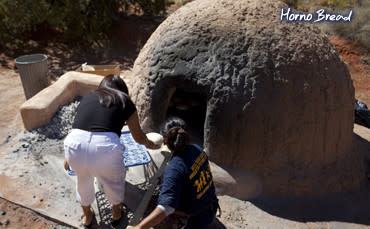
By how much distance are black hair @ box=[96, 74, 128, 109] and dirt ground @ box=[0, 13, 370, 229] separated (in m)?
1.42

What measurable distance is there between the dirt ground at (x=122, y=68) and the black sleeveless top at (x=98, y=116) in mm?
1232

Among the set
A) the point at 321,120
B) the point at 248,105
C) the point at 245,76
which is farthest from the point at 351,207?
the point at 245,76

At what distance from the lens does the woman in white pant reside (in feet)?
7.41

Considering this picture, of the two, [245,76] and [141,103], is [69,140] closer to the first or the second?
[141,103]

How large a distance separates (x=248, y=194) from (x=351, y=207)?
1.23 m

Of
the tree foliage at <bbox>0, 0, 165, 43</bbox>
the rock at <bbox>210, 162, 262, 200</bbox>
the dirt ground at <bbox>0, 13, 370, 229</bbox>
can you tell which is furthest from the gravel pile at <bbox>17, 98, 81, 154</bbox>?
the tree foliage at <bbox>0, 0, 165, 43</bbox>

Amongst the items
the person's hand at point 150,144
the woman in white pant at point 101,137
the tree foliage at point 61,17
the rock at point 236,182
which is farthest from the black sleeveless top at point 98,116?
the tree foliage at point 61,17

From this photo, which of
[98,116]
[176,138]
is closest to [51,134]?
[98,116]

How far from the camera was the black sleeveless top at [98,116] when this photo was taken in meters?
2.29

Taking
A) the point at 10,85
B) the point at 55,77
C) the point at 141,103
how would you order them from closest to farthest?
the point at 141,103 → the point at 10,85 → the point at 55,77

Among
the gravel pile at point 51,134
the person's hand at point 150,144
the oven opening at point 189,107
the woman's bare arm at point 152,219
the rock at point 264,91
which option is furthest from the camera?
the oven opening at point 189,107

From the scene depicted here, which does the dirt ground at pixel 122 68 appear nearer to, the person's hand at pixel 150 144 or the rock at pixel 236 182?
the rock at pixel 236 182

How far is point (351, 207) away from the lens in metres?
3.52

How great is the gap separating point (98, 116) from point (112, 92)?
223mm
